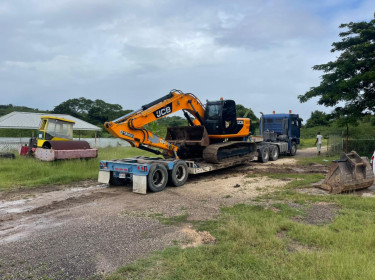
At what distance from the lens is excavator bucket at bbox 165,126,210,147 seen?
11.1m

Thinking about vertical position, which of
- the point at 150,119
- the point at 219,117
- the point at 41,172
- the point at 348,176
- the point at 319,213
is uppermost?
the point at 219,117

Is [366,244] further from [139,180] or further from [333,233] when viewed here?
[139,180]

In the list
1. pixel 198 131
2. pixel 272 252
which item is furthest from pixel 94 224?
pixel 198 131

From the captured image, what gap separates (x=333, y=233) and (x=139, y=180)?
516 cm

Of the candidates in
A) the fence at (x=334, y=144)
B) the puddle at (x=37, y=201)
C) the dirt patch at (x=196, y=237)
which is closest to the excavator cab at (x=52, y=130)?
the puddle at (x=37, y=201)

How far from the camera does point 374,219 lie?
18.4 feet

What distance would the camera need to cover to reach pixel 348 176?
8.09 metres

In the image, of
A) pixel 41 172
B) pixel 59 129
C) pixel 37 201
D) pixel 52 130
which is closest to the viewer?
pixel 37 201

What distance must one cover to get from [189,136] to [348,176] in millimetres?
5639

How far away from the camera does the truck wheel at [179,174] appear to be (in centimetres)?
936

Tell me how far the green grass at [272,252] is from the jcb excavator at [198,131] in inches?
183

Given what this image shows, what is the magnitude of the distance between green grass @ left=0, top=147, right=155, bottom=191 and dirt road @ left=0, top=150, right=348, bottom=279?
3.78ft

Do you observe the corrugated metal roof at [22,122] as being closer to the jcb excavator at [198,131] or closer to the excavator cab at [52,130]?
the excavator cab at [52,130]

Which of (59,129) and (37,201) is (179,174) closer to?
(37,201)
